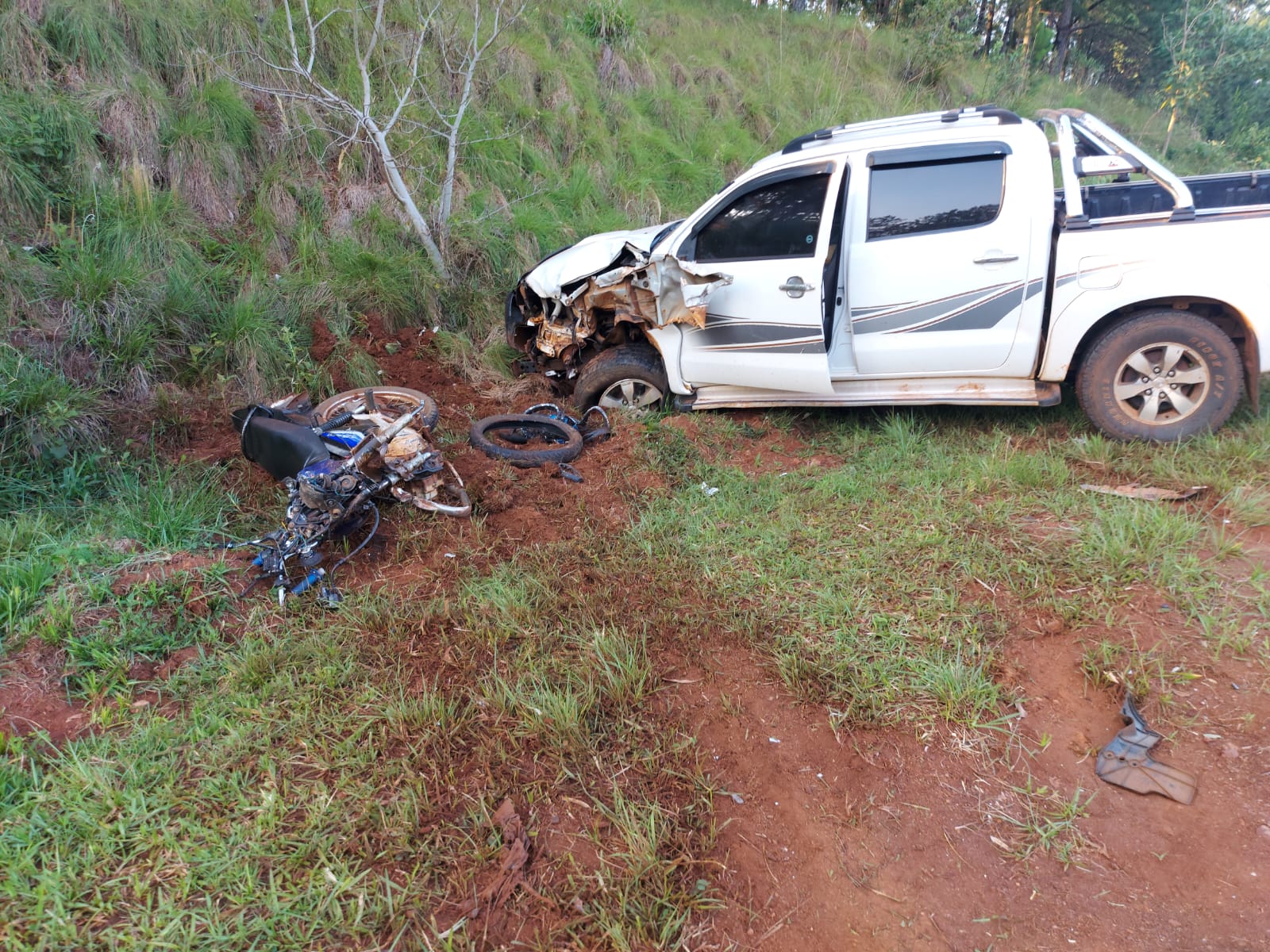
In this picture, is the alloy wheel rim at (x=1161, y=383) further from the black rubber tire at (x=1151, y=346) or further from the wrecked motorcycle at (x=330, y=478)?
the wrecked motorcycle at (x=330, y=478)

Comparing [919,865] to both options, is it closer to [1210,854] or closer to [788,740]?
[788,740]

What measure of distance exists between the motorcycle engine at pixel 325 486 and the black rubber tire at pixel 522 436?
1314 mm

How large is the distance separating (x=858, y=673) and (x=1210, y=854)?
50.1 inches

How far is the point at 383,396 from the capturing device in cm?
554

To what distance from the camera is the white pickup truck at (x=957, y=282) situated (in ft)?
14.6

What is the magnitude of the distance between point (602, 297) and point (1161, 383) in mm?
3677

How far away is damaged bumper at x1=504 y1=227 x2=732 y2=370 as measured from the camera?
5176 millimetres

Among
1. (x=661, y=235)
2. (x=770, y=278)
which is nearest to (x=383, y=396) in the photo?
(x=661, y=235)

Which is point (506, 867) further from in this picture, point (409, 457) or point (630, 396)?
point (630, 396)

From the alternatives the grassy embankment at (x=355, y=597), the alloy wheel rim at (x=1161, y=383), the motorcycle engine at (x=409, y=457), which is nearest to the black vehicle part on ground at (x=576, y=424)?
the grassy embankment at (x=355, y=597)

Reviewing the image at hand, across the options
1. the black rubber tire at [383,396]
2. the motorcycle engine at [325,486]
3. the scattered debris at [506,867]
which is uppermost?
the motorcycle engine at [325,486]

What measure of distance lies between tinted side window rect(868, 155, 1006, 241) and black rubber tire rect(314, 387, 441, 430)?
3181mm

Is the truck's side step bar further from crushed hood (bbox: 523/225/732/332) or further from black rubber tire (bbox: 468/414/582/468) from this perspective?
black rubber tire (bbox: 468/414/582/468)

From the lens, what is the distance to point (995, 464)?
466cm
